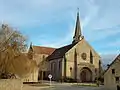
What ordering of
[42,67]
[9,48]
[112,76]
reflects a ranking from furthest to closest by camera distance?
[42,67] < [112,76] < [9,48]

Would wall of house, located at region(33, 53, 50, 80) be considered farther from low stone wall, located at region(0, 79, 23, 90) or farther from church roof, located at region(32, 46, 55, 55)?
low stone wall, located at region(0, 79, 23, 90)

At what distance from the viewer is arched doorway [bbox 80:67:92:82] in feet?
233

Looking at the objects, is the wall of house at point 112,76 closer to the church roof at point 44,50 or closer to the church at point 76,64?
the church at point 76,64

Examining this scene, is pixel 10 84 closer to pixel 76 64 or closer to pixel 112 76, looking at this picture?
pixel 112 76

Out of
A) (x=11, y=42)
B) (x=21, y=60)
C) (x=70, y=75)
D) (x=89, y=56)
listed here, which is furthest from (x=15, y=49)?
(x=89, y=56)

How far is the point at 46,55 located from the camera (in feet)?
273

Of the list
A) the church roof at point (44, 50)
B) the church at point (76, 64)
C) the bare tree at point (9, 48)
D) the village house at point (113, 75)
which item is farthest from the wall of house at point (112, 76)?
the church roof at point (44, 50)

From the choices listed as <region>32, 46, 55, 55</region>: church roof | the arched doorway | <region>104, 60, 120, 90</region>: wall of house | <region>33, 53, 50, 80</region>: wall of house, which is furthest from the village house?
<region>32, 46, 55, 55</region>: church roof

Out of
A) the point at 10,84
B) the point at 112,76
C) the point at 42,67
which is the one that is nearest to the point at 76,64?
the point at 42,67

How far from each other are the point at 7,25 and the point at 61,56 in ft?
131

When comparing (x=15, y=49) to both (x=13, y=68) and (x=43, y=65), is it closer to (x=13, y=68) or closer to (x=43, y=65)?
(x=13, y=68)

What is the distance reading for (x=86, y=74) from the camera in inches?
2852

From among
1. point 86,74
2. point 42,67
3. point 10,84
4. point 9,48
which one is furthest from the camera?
point 42,67

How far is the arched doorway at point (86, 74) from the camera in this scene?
71.1 m
